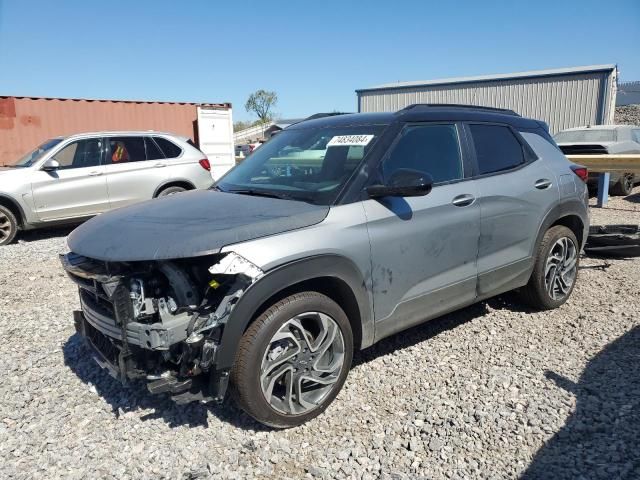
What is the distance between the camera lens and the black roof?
3.63 metres

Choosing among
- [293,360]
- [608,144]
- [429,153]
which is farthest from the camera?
[608,144]

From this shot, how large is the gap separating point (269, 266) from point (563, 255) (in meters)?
3.28

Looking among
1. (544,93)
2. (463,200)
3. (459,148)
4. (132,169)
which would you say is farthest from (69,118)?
(544,93)

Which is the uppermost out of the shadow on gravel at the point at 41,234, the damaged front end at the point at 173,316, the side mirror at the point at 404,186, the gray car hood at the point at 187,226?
the side mirror at the point at 404,186

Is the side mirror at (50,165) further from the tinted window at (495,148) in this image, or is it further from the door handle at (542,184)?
the door handle at (542,184)

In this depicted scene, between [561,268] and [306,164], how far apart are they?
8.92 feet

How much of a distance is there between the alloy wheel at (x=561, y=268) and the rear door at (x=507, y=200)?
15.3 inches

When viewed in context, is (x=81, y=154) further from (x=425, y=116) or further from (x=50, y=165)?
(x=425, y=116)

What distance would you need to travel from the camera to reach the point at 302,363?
293 cm

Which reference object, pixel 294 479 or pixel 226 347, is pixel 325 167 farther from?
pixel 294 479

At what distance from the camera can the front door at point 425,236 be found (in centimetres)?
320

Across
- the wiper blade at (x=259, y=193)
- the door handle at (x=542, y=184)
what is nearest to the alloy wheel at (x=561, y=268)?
Answer: the door handle at (x=542, y=184)

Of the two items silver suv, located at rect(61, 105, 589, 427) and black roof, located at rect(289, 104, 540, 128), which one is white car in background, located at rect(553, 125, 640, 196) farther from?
silver suv, located at rect(61, 105, 589, 427)

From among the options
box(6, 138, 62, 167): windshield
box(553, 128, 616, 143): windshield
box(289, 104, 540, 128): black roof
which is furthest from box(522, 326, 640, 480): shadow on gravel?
box(553, 128, 616, 143): windshield
